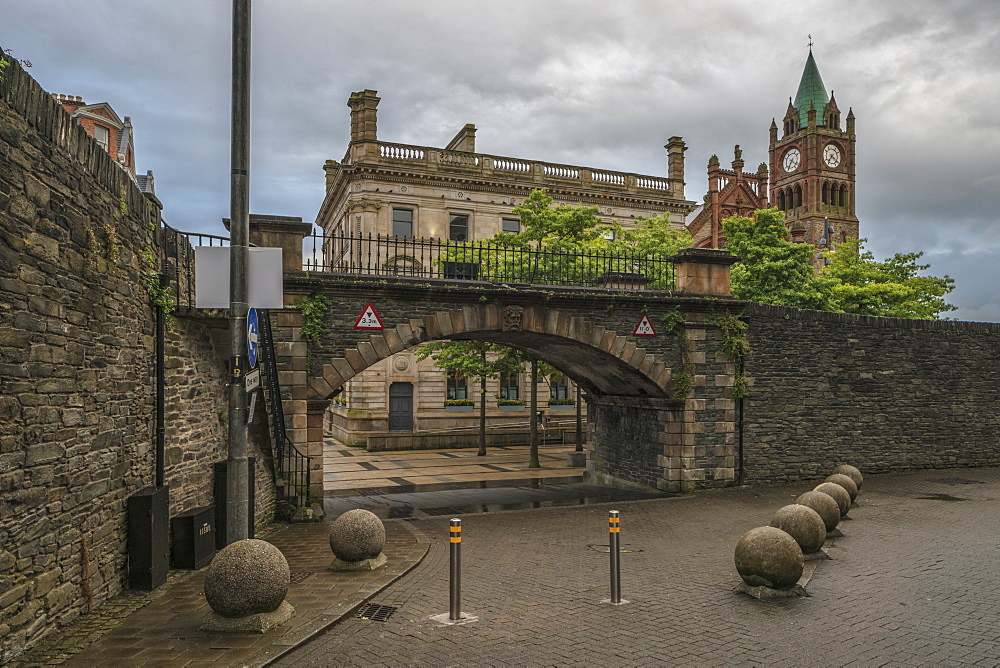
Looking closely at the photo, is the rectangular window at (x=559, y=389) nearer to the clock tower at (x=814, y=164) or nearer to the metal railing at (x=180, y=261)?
the metal railing at (x=180, y=261)

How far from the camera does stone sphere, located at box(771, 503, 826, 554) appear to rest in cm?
1002

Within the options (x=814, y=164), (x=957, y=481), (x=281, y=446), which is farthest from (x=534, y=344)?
(x=814, y=164)

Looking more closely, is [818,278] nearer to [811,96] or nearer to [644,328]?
[644,328]

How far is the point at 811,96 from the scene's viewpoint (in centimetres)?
8431

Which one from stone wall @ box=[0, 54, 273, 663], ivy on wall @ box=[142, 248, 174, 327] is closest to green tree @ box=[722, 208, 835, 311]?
ivy on wall @ box=[142, 248, 174, 327]

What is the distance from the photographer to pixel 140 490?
8.79 metres

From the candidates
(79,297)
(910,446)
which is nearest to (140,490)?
(79,297)

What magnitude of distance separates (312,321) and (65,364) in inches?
294

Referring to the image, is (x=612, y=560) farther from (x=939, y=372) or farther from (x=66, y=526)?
(x=939, y=372)

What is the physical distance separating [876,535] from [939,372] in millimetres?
10873

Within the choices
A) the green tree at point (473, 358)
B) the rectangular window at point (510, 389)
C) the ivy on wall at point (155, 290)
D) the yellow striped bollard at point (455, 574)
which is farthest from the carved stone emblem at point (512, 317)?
the rectangular window at point (510, 389)

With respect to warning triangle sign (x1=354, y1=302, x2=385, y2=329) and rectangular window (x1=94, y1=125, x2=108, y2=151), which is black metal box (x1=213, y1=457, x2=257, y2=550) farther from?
rectangular window (x1=94, y1=125, x2=108, y2=151)

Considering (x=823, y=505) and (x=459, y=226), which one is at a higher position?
(x=459, y=226)

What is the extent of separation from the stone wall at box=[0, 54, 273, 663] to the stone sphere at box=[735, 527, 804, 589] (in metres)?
7.01
